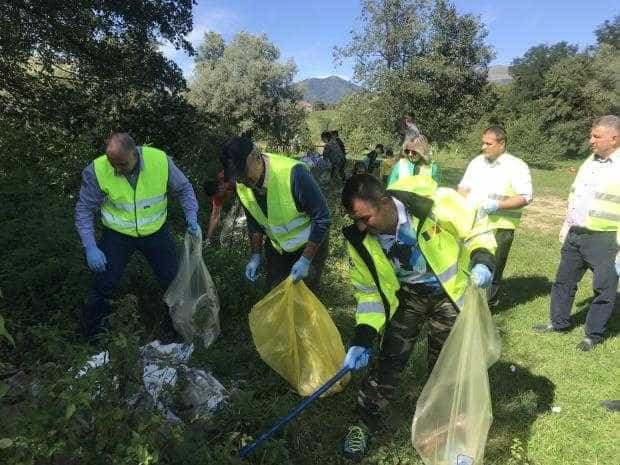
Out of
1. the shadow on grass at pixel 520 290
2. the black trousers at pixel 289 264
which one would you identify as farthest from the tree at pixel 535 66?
the black trousers at pixel 289 264

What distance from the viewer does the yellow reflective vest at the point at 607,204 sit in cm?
336

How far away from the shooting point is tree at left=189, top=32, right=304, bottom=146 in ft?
83.5

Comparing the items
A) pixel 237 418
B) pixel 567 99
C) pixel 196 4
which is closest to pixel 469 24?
pixel 567 99

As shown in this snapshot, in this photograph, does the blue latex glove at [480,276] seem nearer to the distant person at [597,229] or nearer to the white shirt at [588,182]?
the distant person at [597,229]

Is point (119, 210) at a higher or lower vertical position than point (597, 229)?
higher

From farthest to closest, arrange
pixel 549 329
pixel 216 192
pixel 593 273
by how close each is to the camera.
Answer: pixel 216 192 < pixel 549 329 < pixel 593 273

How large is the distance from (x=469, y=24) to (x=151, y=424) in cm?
2120

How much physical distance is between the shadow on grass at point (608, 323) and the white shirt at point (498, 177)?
130 cm

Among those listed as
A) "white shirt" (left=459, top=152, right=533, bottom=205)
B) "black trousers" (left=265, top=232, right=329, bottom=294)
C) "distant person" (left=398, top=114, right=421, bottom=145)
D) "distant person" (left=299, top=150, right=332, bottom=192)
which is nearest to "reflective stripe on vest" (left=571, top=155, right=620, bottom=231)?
"white shirt" (left=459, top=152, right=533, bottom=205)

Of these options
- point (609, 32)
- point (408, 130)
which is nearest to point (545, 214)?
point (408, 130)

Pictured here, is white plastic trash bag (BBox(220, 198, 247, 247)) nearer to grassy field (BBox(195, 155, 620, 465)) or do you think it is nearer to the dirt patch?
grassy field (BBox(195, 155, 620, 465))

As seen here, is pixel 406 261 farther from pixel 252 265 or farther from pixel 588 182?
pixel 588 182

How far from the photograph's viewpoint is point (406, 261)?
2234 millimetres

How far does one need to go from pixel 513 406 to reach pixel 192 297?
224 centimetres
